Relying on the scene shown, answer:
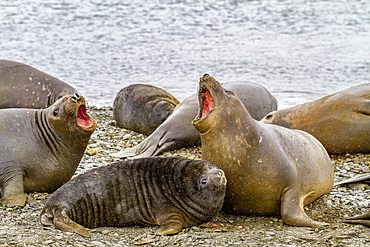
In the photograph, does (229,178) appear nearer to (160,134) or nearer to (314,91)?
(160,134)

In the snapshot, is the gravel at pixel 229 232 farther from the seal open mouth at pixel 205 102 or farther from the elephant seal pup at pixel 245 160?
the seal open mouth at pixel 205 102

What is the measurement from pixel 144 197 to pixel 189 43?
13.7 meters

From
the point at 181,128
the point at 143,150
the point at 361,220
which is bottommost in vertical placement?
the point at 143,150

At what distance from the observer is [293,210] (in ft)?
14.5

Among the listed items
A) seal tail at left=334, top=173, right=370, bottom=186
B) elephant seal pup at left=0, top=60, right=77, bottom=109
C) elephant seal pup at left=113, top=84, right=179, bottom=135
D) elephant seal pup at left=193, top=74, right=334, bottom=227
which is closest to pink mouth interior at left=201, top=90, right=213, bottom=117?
elephant seal pup at left=193, top=74, right=334, bottom=227

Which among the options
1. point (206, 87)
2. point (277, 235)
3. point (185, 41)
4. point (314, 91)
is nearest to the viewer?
point (277, 235)

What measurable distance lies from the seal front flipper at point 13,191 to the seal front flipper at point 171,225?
4.14 feet

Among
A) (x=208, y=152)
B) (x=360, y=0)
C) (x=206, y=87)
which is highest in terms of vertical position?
(x=206, y=87)

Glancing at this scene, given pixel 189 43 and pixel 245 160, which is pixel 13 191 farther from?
pixel 189 43

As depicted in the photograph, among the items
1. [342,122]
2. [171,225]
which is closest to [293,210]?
[171,225]

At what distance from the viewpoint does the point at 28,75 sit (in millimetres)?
7641

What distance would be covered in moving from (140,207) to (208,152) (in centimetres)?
73

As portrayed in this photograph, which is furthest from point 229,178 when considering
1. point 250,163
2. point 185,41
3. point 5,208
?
point 185,41

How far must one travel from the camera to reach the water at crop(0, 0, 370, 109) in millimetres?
12500
